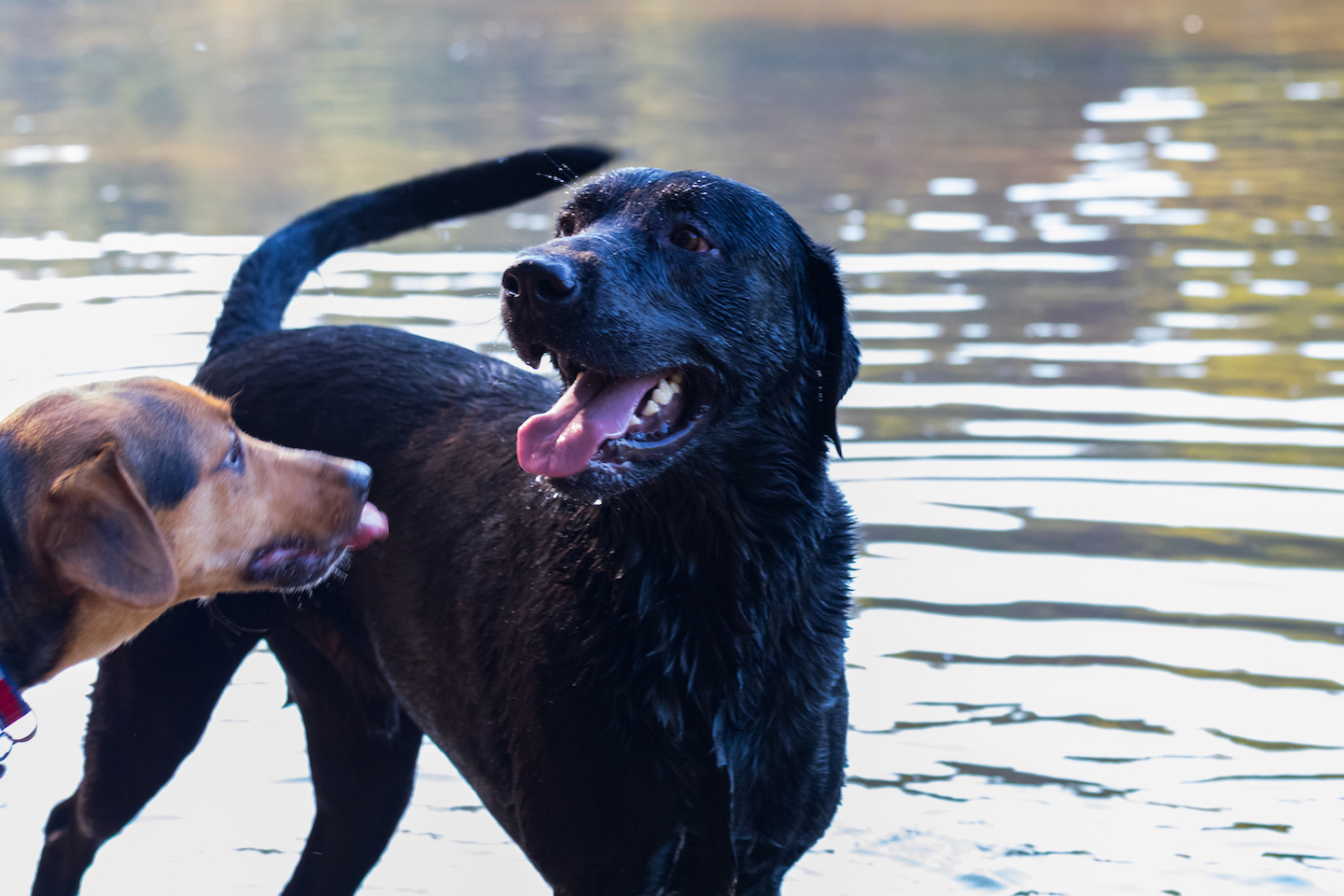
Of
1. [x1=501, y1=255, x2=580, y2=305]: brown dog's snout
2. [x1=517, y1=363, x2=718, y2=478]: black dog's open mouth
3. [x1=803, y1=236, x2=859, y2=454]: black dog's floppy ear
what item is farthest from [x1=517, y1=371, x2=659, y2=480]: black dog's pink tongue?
[x1=803, y1=236, x2=859, y2=454]: black dog's floppy ear

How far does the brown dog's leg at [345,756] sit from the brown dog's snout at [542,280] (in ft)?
4.25

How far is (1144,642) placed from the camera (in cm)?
504

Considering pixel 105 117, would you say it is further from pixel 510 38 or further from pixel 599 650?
pixel 599 650

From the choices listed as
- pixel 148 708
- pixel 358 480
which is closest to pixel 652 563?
pixel 358 480

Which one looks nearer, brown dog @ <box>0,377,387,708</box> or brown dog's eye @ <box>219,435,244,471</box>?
brown dog @ <box>0,377,387,708</box>

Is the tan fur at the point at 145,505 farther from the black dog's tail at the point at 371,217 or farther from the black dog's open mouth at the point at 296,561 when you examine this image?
the black dog's tail at the point at 371,217

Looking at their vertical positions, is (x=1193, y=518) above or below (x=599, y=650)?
below

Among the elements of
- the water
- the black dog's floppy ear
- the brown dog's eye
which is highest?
the black dog's floppy ear

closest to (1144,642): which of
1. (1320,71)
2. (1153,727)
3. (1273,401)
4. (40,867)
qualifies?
(1153,727)

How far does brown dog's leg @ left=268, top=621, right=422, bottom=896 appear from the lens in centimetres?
372

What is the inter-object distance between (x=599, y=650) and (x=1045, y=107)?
12.7 metres

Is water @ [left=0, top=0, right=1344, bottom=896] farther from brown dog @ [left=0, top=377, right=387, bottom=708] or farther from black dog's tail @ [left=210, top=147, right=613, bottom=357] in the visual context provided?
brown dog @ [left=0, top=377, right=387, bottom=708]

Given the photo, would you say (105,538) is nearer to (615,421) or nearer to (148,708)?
(148,708)

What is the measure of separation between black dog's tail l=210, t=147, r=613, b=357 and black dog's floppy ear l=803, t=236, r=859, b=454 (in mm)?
989
